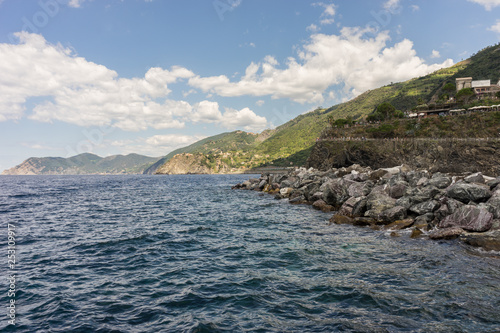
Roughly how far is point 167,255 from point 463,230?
1976cm

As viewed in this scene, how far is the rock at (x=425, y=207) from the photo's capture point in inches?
848

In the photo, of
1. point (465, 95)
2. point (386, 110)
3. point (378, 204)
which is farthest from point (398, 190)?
point (465, 95)

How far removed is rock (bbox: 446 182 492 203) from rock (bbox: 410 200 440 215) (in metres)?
1.60

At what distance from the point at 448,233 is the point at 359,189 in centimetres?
1288

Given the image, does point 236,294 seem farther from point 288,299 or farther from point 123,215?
point 123,215

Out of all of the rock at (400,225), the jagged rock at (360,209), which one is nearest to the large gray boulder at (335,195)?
the jagged rock at (360,209)

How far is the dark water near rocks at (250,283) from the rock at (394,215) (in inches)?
119

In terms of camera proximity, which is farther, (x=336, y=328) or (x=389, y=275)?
(x=389, y=275)

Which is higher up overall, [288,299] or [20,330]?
[20,330]

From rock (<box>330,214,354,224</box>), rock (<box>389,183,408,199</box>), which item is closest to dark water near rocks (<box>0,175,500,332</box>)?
rock (<box>330,214,354,224</box>)

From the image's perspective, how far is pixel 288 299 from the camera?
1009 centimetres

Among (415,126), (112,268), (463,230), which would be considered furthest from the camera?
(415,126)

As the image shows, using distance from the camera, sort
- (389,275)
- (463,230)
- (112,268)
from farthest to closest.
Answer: (463,230)
(112,268)
(389,275)

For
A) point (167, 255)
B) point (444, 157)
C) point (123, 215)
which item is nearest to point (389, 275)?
point (167, 255)
